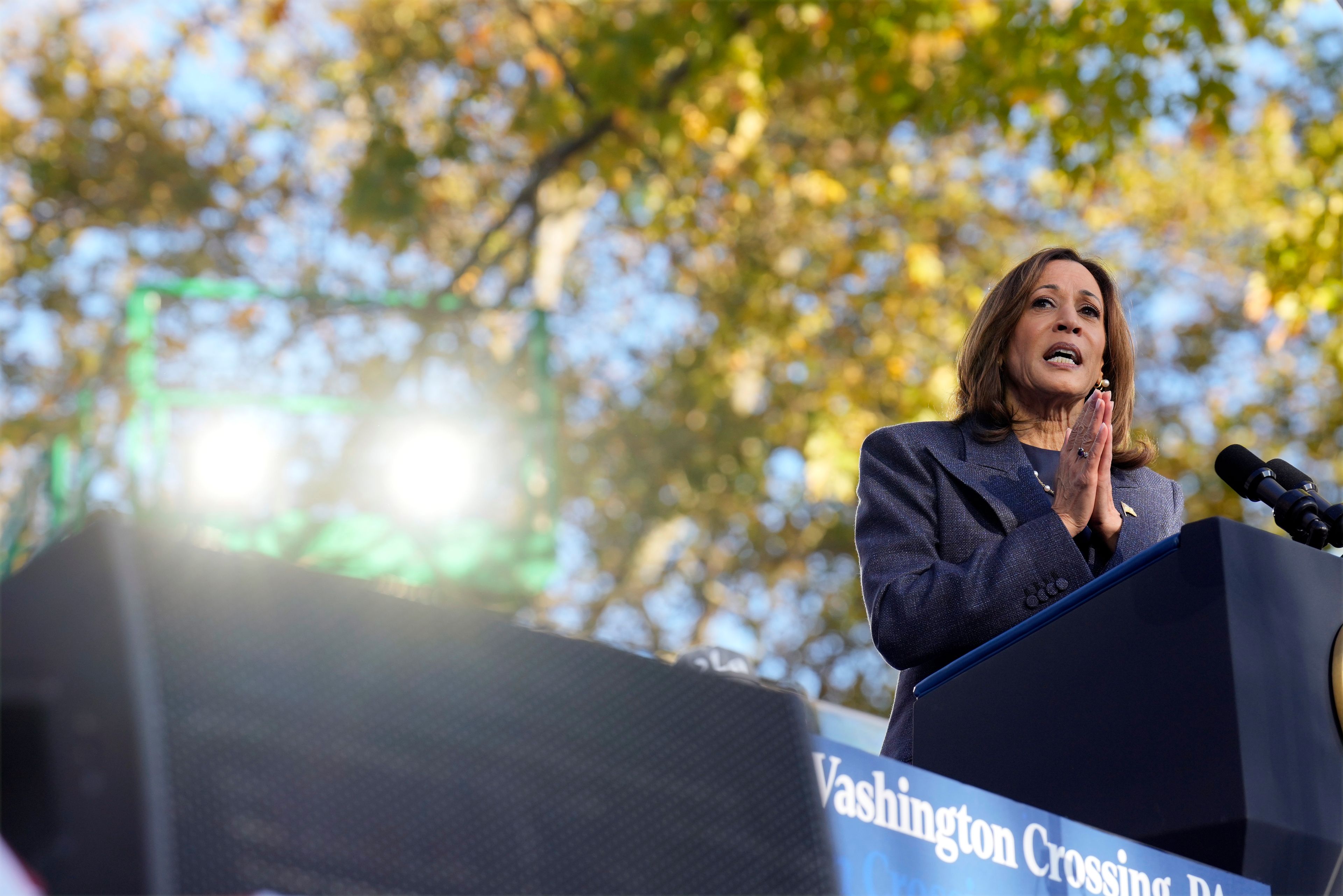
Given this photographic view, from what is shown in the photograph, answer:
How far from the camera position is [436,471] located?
973cm

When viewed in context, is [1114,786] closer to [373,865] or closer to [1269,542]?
[1269,542]

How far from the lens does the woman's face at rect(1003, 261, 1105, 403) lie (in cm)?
238

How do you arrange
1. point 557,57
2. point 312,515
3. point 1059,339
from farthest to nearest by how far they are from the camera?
point 312,515 → point 557,57 → point 1059,339

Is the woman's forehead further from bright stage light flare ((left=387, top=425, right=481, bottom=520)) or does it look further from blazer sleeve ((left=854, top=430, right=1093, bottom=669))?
bright stage light flare ((left=387, top=425, right=481, bottom=520))

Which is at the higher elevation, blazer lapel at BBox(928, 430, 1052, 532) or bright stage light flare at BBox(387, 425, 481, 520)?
bright stage light flare at BBox(387, 425, 481, 520)

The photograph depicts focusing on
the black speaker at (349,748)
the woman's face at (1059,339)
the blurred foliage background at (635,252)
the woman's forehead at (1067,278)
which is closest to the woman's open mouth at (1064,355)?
the woman's face at (1059,339)

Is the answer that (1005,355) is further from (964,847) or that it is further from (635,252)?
(635,252)

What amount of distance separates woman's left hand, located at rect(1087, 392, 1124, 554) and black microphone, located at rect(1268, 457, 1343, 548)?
0.77ft

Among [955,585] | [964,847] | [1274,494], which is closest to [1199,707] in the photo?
[964,847]

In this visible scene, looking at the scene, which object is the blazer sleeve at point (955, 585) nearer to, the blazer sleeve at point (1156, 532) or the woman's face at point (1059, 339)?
the blazer sleeve at point (1156, 532)

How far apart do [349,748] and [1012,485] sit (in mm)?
1478

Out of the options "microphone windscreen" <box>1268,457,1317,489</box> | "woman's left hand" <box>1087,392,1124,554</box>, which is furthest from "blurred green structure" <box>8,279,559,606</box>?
"microphone windscreen" <box>1268,457,1317,489</box>

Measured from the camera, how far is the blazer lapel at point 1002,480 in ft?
7.12

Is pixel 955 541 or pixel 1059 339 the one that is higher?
pixel 1059 339
